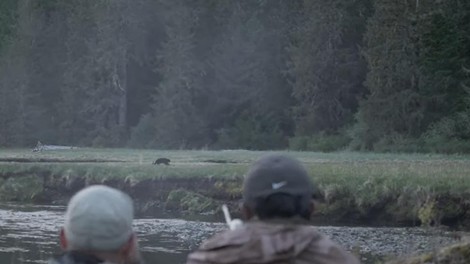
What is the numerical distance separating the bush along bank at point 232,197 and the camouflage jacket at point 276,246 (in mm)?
17319

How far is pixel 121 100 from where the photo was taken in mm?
63125

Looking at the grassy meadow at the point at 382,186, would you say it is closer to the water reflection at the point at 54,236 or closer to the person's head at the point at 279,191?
the water reflection at the point at 54,236

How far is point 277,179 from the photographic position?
4312 mm

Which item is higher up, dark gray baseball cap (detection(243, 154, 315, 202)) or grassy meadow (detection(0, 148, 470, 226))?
dark gray baseball cap (detection(243, 154, 315, 202))

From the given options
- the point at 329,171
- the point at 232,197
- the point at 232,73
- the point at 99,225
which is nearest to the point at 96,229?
the point at 99,225

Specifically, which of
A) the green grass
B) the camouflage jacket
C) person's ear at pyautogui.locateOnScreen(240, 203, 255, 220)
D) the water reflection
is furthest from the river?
the camouflage jacket

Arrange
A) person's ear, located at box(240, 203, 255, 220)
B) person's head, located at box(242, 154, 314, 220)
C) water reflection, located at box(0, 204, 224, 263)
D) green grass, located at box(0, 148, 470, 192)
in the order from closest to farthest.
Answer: person's head, located at box(242, 154, 314, 220) → person's ear, located at box(240, 203, 255, 220) → water reflection, located at box(0, 204, 224, 263) → green grass, located at box(0, 148, 470, 192)

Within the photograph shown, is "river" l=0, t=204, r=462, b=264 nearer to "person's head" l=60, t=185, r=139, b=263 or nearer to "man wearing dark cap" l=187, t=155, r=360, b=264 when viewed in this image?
"man wearing dark cap" l=187, t=155, r=360, b=264

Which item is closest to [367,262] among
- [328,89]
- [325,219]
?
[325,219]

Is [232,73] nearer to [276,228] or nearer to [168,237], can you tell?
[168,237]

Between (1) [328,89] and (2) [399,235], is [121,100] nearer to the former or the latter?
(1) [328,89]

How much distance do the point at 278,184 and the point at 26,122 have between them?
58.4 metres

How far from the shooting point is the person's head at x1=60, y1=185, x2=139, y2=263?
4.19m

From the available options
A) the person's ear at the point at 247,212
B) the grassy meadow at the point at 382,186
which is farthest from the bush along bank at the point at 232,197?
the person's ear at the point at 247,212
